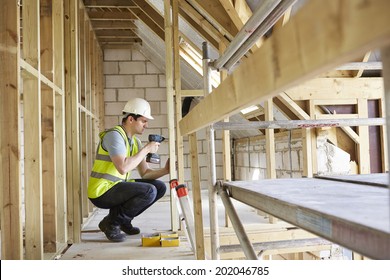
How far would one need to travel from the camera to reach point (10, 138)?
2129mm

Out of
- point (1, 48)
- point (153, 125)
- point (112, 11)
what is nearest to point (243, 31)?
point (1, 48)

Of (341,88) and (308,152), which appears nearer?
(341,88)

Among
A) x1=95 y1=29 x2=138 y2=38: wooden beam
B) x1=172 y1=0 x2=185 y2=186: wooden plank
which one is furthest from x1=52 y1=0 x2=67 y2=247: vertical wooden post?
x1=95 y1=29 x2=138 y2=38: wooden beam

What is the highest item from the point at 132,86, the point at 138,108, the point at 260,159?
the point at 132,86

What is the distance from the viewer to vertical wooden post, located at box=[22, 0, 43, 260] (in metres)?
2.61

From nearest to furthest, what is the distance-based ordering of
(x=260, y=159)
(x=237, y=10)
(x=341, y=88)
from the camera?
(x=237, y=10)
(x=341, y=88)
(x=260, y=159)

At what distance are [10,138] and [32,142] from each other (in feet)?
1.78

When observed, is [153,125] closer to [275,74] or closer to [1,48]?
[1,48]

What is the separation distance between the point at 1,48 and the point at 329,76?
9.73 feet

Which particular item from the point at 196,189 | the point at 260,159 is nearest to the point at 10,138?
the point at 196,189

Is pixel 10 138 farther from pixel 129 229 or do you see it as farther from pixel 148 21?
pixel 148 21

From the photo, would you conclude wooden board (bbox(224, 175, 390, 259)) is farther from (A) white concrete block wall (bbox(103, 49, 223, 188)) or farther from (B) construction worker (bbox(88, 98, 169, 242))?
(A) white concrete block wall (bbox(103, 49, 223, 188))

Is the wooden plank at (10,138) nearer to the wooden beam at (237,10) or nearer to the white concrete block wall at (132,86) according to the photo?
the wooden beam at (237,10)
